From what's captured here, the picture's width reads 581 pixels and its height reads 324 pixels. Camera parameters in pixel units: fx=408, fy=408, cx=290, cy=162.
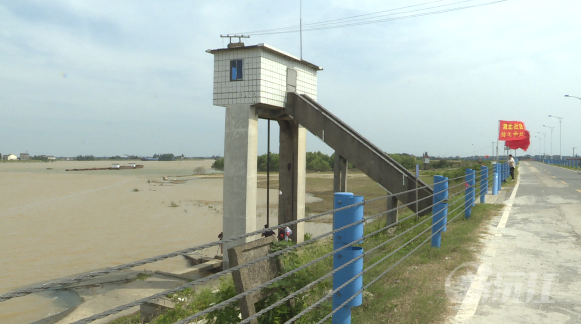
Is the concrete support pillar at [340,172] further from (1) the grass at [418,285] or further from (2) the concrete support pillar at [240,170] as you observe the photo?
Result: (1) the grass at [418,285]

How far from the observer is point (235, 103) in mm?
12383

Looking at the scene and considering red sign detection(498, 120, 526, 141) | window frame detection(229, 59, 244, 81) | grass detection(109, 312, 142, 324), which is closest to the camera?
grass detection(109, 312, 142, 324)

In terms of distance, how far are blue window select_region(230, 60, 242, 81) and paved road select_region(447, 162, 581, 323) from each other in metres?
8.06

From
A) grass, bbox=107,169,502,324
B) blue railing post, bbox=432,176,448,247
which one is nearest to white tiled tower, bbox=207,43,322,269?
grass, bbox=107,169,502,324

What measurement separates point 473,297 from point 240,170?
8136 mm

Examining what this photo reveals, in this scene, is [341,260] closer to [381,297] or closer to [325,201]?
[381,297]

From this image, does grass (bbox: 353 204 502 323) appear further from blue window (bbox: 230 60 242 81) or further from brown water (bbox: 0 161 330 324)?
brown water (bbox: 0 161 330 324)

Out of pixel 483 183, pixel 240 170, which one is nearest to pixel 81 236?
pixel 240 170

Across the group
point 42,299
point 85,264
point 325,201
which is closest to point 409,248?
point 42,299

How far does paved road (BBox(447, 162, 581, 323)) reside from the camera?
469 cm

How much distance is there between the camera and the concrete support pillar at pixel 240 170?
1213 cm

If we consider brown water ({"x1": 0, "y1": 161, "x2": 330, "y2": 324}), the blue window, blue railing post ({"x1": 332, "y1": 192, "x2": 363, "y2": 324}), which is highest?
the blue window

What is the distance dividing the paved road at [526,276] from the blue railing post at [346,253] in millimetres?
1311

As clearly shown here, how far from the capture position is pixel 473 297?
5176 mm
